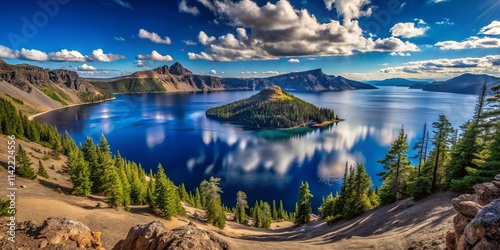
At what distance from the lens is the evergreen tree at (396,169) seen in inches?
1565

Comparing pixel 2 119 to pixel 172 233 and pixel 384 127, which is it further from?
pixel 384 127

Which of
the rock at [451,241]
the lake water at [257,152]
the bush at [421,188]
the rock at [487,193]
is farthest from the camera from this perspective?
the lake water at [257,152]

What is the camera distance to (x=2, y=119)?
81.1 meters

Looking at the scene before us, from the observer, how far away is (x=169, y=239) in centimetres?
1475

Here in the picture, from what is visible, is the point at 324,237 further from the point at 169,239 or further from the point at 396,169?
the point at 169,239

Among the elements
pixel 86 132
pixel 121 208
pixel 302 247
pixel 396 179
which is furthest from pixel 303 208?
pixel 86 132

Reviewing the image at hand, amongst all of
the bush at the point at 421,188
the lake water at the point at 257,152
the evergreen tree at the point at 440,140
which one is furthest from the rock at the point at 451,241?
the lake water at the point at 257,152

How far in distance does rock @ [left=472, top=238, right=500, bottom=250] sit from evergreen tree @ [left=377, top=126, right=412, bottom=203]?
29638 millimetres

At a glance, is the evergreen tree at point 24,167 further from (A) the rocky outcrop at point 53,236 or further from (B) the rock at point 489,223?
(B) the rock at point 489,223

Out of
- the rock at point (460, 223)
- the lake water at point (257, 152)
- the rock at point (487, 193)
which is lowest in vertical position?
the lake water at point (257, 152)

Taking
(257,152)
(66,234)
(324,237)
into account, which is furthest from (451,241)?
(257,152)

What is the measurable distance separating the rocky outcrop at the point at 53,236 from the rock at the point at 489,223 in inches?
972

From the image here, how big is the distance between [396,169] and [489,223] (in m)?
32.6

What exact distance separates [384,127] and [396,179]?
536ft
